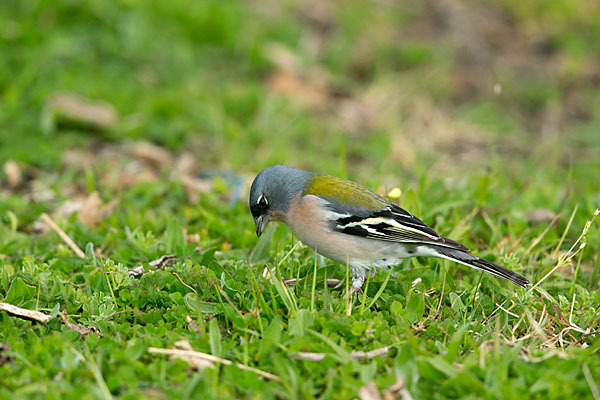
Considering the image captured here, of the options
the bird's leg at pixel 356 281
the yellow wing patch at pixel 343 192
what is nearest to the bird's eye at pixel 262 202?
the yellow wing patch at pixel 343 192

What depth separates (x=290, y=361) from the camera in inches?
156

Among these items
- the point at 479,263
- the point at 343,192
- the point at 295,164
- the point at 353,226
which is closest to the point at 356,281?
the point at 353,226

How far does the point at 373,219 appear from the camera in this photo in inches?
198

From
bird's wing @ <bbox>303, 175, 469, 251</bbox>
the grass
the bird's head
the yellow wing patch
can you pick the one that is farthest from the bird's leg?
the bird's head

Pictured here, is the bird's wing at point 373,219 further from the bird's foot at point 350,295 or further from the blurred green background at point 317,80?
the blurred green background at point 317,80

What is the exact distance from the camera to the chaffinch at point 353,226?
4898 mm

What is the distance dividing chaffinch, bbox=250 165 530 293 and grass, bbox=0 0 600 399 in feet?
0.78

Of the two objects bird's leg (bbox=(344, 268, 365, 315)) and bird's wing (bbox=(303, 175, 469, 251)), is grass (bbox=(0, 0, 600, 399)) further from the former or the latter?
bird's wing (bbox=(303, 175, 469, 251))

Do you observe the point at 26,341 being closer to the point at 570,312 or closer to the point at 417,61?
the point at 570,312

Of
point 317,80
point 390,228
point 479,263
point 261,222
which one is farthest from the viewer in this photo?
point 317,80

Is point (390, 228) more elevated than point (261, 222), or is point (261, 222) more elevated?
point (390, 228)

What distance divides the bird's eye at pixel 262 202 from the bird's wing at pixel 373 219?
37 centimetres

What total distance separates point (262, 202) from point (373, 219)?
890mm

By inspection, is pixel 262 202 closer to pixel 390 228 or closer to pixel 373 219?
pixel 373 219
